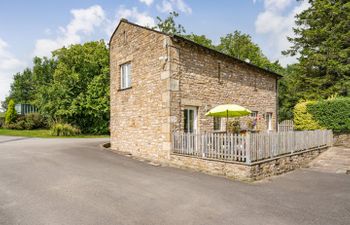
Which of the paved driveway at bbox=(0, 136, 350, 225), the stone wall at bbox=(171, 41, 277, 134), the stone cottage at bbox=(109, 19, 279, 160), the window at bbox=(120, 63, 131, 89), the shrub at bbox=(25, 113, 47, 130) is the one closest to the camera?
the paved driveway at bbox=(0, 136, 350, 225)

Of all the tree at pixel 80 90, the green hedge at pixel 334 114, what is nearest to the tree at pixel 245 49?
the tree at pixel 80 90

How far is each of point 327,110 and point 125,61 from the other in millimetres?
13686

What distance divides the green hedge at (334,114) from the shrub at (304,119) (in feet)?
0.92

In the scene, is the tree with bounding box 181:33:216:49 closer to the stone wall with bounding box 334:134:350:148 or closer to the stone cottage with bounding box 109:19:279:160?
the stone cottage with bounding box 109:19:279:160

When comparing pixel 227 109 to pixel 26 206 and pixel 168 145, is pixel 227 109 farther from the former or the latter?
pixel 26 206

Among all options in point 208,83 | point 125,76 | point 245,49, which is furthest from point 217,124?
point 245,49

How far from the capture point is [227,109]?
9.45 meters

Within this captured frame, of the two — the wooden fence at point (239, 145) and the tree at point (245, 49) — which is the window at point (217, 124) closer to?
the wooden fence at point (239, 145)

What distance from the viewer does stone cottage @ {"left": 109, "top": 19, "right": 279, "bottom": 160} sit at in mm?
10414

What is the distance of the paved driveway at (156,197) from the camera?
466 centimetres

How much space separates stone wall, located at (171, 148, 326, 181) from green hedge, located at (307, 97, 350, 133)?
6.21 m

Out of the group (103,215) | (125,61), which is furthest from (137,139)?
(103,215)

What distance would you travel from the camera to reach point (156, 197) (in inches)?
229

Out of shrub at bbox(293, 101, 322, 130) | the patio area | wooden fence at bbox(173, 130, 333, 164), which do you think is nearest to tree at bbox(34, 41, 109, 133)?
wooden fence at bbox(173, 130, 333, 164)
